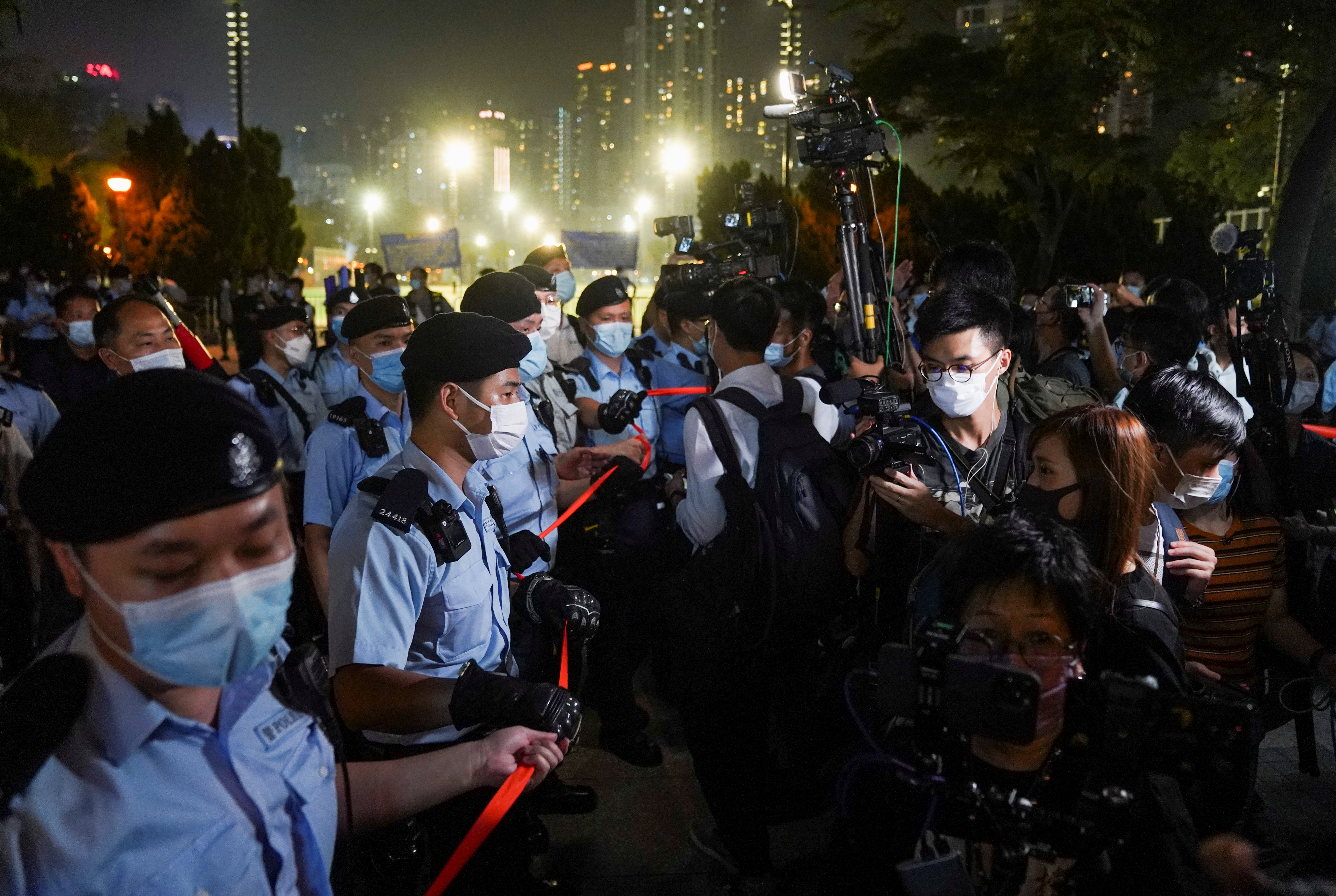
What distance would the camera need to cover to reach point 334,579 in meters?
2.50

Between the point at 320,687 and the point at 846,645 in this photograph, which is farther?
the point at 846,645

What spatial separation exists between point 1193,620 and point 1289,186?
1179 centimetres

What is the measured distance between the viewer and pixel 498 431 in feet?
9.80

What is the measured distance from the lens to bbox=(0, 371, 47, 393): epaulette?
5.08m

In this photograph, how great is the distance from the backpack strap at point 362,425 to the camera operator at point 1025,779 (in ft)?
8.55

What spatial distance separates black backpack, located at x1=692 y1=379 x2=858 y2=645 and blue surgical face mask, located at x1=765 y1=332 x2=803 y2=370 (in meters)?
2.24

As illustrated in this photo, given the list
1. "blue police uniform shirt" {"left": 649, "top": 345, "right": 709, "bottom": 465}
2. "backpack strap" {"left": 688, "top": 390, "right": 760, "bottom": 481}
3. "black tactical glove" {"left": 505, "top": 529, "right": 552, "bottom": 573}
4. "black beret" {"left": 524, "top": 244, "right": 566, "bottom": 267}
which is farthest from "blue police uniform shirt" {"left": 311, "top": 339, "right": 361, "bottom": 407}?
"black tactical glove" {"left": 505, "top": 529, "right": 552, "bottom": 573}

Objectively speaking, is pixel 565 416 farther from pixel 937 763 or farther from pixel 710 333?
pixel 937 763

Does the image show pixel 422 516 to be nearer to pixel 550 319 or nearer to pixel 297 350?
pixel 550 319

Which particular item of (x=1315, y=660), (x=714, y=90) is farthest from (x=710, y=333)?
(x=714, y=90)


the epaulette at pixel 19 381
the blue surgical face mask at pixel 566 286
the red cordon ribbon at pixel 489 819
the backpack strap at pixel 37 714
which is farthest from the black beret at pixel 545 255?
the backpack strap at pixel 37 714

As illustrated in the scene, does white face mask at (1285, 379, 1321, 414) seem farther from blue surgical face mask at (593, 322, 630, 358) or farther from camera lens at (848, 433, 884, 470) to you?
camera lens at (848, 433, 884, 470)

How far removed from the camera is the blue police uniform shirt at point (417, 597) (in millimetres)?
2441

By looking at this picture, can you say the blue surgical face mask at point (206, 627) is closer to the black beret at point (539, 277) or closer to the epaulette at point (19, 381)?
the epaulette at point (19, 381)
